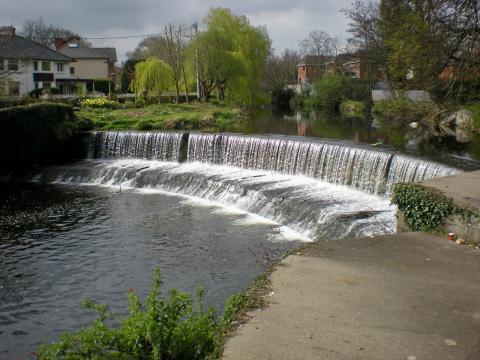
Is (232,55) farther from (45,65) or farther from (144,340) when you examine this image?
(144,340)

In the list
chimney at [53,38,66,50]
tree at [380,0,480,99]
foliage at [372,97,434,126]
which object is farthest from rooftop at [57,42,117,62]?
tree at [380,0,480,99]

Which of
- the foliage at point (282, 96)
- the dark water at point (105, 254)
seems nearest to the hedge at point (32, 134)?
the dark water at point (105, 254)

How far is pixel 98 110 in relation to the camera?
3372cm

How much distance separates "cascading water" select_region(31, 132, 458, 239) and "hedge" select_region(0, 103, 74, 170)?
66.2 inches

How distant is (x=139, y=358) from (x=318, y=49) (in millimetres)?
71723

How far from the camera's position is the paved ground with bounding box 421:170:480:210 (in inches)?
346

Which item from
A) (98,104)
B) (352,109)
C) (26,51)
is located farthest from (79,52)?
(352,109)

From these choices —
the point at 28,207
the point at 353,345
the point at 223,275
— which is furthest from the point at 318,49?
the point at 353,345

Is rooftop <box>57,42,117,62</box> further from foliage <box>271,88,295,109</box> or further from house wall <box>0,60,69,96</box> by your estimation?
foliage <box>271,88,295,109</box>

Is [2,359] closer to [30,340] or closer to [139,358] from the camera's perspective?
[30,340]

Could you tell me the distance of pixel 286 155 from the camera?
19.3m

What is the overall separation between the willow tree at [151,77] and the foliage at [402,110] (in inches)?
665

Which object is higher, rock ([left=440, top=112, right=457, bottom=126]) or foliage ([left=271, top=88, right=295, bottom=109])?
foliage ([left=271, top=88, right=295, bottom=109])

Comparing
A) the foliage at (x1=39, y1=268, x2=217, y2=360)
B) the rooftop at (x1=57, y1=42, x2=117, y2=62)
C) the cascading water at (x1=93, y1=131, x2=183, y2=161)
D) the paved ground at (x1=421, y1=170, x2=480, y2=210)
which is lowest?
the foliage at (x1=39, y1=268, x2=217, y2=360)
